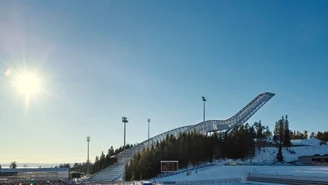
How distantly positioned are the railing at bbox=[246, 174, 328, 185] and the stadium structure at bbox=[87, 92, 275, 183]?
22888 millimetres

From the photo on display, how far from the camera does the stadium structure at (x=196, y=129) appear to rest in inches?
2418

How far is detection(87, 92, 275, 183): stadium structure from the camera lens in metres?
61.4

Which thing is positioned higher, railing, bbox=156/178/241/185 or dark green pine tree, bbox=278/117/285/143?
dark green pine tree, bbox=278/117/285/143

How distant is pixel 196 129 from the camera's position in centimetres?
7469

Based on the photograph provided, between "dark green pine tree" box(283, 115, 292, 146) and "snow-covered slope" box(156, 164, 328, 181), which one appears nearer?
"snow-covered slope" box(156, 164, 328, 181)

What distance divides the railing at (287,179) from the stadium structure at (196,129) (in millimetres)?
22888

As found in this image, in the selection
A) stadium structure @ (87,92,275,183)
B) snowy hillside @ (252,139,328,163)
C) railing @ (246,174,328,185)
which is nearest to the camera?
railing @ (246,174,328,185)

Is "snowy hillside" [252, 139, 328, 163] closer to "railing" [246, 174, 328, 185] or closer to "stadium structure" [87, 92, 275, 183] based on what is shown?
"stadium structure" [87, 92, 275, 183]

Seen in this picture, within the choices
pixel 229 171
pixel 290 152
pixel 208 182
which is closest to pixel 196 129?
pixel 290 152

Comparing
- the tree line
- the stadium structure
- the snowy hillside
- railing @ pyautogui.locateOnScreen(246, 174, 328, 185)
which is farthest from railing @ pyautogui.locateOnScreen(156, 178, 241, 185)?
the snowy hillside

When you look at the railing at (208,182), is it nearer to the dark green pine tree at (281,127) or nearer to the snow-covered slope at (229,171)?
the snow-covered slope at (229,171)

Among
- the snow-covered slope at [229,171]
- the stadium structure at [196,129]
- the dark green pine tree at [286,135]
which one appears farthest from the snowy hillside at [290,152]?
the snow-covered slope at [229,171]

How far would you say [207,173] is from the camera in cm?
4988

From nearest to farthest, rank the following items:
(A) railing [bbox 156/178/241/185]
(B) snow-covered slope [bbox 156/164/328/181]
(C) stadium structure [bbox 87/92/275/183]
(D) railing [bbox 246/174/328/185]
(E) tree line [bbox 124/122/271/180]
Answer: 1. (D) railing [bbox 246/174/328/185]
2. (A) railing [bbox 156/178/241/185]
3. (B) snow-covered slope [bbox 156/164/328/181]
4. (E) tree line [bbox 124/122/271/180]
5. (C) stadium structure [bbox 87/92/275/183]
